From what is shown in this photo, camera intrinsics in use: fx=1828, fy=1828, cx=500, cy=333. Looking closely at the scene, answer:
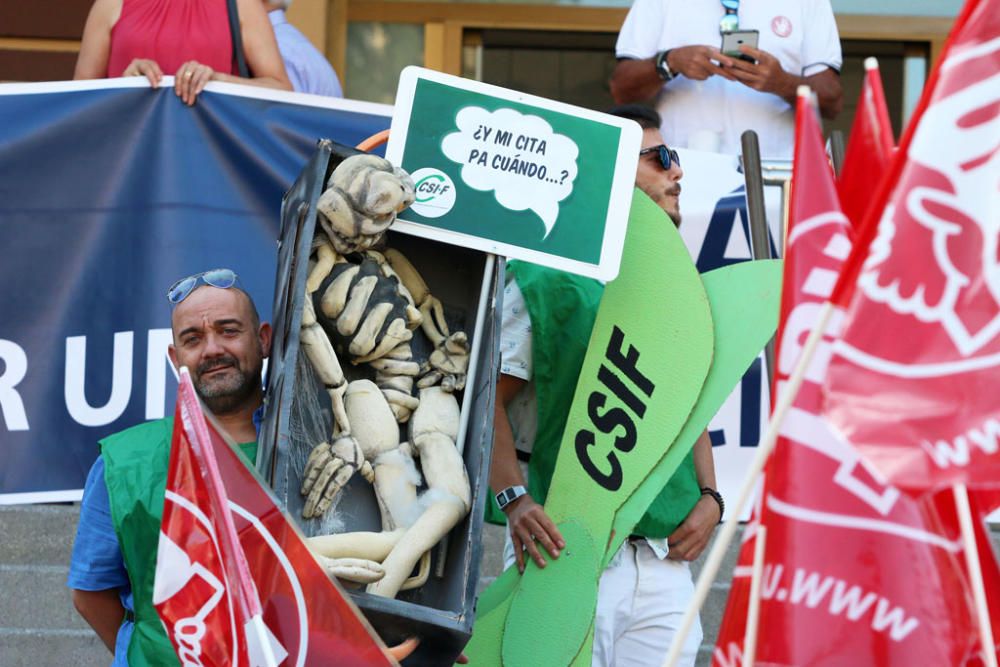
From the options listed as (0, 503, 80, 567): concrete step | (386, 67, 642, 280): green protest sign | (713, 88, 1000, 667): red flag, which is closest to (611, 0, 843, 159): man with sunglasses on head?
(386, 67, 642, 280): green protest sign

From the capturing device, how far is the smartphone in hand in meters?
5.68

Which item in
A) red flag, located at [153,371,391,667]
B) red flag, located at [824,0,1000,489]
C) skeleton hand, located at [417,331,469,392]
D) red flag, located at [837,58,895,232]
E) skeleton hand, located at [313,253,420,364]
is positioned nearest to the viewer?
red flag, located at [824,0,1000,489]

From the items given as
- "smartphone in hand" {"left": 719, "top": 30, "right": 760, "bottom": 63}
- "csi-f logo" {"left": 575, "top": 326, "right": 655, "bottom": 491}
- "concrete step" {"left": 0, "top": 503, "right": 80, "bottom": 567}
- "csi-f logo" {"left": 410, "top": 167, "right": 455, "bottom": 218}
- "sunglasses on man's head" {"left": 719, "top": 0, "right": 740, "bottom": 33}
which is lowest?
"concrete step" {"left": 0, "top": 503, "right": 80, "bottom": 567}

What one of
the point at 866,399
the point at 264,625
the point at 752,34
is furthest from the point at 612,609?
the point at 752,34

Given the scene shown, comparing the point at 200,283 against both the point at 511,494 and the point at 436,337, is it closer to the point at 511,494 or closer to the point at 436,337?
the point at 436,337

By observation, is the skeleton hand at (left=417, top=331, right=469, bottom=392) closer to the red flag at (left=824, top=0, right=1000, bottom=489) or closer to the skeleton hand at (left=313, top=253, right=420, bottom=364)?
the skeleton hand at (left=313, top=253, right=420, bottom=364)

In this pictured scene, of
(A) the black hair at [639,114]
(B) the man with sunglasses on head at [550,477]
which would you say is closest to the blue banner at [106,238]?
(A) the black hair at [639,114]

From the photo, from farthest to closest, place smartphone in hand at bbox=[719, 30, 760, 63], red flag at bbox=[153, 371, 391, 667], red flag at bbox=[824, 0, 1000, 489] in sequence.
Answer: smartphone in hand at bbox=[719, 30, 760, 63], red flag at bbox=[153, 371, 391, 667], red flag at bbox=[824, 0, 1000, 489]

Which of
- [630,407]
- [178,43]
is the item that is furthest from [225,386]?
[178,43]

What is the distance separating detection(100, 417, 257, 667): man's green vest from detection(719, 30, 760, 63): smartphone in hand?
2729mm

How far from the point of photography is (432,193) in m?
3.81

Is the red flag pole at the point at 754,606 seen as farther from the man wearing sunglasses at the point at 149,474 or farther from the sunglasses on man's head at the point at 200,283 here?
the sunglasses on man's head at the point at 200,283

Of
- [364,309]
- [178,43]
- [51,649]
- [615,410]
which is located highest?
[178,43]

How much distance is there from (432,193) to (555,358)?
1.75 feet
